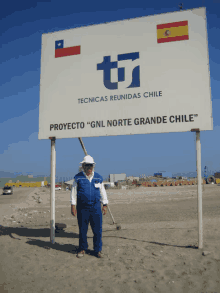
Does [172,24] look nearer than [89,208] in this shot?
No

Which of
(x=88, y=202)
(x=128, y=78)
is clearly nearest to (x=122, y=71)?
(x=128, y=78)

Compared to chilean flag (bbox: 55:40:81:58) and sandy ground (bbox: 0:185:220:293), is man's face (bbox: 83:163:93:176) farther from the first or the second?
chilean flag (bbox: 55:40:81:58)

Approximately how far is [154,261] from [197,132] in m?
2.92

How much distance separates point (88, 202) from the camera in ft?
15.8

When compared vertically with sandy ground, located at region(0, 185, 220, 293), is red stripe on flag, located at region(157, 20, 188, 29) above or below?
above

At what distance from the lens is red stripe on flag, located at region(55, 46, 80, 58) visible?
635 cm

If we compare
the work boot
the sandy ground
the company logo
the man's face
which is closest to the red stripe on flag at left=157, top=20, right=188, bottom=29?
the company logo

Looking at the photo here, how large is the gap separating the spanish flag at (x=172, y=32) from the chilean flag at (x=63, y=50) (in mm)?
2185

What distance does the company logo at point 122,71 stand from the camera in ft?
19.1

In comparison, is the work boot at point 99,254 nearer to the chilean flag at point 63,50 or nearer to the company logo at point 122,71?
the company logo at point 122,71

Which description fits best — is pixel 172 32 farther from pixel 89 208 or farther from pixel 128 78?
pixel 89 208

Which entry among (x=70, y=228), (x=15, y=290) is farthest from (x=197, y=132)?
(x=70, y=228)

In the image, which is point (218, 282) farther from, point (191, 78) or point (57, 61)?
point (57, 61)

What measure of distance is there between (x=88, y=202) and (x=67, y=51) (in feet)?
13.8
